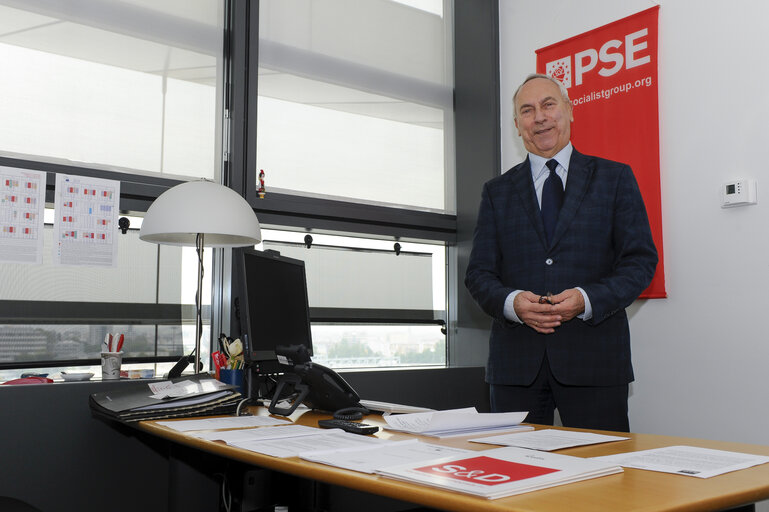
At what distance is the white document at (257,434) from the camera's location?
4.36 feet

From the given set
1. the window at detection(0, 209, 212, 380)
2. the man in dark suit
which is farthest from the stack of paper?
the window at detection(0, 209, 212, 380)

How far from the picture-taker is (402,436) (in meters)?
1.39

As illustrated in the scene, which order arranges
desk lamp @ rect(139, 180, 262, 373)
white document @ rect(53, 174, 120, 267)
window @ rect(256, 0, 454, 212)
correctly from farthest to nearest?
window @ rect(256, 0, 454, 212) < white document @ rect(53, 174, 120, 267) < desk lamp @ rect(139, 180, 262, 373)

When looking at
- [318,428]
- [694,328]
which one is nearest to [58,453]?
[318,428]

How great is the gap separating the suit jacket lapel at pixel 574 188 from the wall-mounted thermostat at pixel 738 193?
736 mm

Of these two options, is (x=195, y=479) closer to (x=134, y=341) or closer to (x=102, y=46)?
(x=134, y=341)

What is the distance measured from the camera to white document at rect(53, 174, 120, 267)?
247 cm

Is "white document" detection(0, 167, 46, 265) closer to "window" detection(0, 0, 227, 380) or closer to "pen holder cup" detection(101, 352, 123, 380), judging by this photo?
"window" detection(0, 0, 227, 380)

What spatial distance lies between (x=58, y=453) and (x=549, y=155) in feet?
5.90

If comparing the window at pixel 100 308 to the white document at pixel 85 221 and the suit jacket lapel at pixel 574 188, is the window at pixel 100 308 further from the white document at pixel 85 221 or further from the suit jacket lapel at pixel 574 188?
the suit jacket lapel at pixel 574 188

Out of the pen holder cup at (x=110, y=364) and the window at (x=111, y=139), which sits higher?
the window at (x=111, y=139)

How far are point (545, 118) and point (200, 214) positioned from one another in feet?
3.68

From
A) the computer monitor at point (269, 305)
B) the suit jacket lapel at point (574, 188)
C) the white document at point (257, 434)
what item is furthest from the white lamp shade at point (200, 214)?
the suit jacket lapel at point (574, 188)

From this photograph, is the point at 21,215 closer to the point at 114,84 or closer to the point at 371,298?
the point at 114,84
